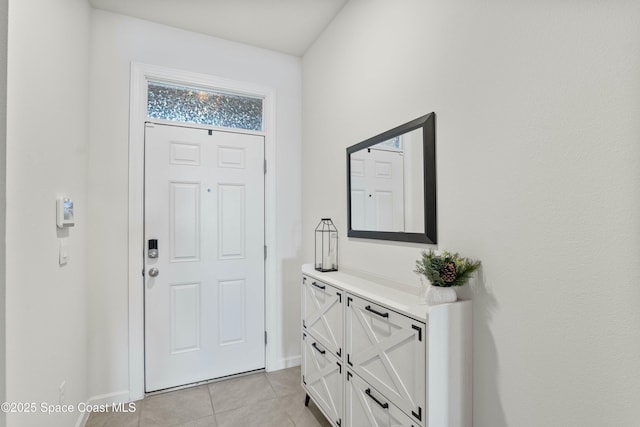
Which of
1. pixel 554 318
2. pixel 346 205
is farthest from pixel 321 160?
pixel 554 318

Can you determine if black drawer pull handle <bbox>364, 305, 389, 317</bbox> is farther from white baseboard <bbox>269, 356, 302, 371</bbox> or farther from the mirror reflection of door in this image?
white baseboard <bbox>269, 356, 302, 371</bbox>

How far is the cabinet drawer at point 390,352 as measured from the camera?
1.25 meters

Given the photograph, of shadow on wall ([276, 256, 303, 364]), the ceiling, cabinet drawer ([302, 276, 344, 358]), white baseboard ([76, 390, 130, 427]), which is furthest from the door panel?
white baseboard ([76, 390, 130, 427])

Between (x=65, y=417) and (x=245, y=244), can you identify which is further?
(x=245, y=244)

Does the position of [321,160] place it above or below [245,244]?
above

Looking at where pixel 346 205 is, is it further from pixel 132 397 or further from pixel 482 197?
pixel 132 397

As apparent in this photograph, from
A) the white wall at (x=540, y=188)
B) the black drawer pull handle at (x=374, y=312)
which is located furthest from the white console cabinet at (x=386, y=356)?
the white wall at (x=540, y=188)

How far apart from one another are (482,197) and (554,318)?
48cm

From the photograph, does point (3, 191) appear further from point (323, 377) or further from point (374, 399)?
point (323, 377)

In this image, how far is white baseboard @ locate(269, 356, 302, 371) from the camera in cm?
281

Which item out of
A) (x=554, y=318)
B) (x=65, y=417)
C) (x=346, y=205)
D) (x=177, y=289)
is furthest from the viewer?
(x=177, y=289)

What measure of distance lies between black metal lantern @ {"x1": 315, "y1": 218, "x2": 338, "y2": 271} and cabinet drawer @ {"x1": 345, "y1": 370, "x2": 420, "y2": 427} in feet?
2.53

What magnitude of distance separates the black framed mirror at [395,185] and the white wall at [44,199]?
1628 millimetres

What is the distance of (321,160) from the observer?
2607 millimetres
